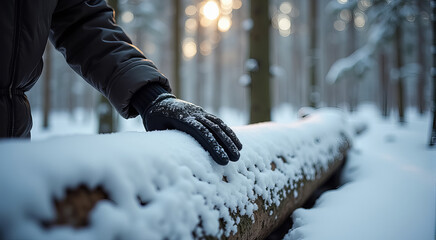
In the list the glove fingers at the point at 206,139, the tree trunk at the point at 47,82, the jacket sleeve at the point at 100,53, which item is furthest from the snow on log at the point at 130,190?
the tree trunk at the point at 47,82

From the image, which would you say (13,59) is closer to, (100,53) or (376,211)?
(100,53)

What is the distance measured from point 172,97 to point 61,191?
0.92 metres

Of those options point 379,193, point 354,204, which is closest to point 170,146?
point 354,204

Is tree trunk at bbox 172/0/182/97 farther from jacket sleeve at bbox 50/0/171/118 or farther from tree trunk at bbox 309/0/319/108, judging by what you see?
jacket sleeve at bbox 50/0/171/118

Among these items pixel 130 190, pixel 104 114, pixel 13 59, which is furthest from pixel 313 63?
pixel 130 190

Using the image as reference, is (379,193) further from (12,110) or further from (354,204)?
(12,110)

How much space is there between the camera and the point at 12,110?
122 cm

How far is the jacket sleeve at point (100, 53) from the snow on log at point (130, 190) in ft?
1.64

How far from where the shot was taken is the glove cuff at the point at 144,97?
4.72 ft

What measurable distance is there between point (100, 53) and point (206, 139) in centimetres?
92

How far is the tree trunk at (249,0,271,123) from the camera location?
4.37 m

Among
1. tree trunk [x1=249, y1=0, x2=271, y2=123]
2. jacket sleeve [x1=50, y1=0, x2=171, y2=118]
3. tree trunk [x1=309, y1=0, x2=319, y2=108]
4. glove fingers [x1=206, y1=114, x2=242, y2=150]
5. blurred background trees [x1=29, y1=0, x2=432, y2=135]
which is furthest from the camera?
tree trunk [x1=309, y1=0, x2=319, y2=108]

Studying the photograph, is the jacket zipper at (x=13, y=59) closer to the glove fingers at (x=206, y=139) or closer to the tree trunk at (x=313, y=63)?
the glove fingers at (x=206, y=139)

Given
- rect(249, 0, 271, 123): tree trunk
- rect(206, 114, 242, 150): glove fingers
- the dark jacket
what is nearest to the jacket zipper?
the dark jacket
